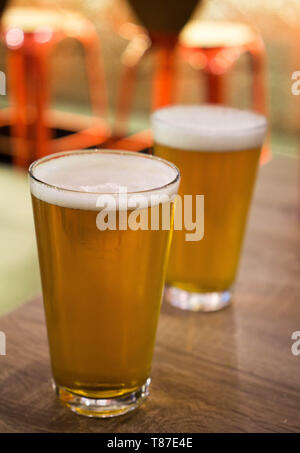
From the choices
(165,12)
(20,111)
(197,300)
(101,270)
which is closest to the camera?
(101,270)

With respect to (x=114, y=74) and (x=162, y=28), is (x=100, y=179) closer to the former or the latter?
(x=162, y=28)

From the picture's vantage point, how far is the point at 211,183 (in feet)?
2.39

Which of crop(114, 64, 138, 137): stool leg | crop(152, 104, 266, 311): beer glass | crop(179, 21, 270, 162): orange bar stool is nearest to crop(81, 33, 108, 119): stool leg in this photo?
crop(114, 64, 138, 137): stool leg

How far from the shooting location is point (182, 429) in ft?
1.79

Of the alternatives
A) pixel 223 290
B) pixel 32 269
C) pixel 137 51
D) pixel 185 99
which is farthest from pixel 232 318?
pixel 185 99

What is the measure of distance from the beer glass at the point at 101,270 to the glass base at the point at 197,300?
7.4 inches

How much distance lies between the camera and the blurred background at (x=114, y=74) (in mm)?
2604

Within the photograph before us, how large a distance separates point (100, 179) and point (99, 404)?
200mm

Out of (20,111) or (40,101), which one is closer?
(40,101)

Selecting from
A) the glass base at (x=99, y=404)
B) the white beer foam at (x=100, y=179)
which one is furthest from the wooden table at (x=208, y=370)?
the white beer foam at (x=100, y=179)

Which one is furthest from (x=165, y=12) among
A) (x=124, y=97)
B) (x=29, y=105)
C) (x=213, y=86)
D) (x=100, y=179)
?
(x=100, y=179)

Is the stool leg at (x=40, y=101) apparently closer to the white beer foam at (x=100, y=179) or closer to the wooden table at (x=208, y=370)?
the wooden table at (x=208, y=370)

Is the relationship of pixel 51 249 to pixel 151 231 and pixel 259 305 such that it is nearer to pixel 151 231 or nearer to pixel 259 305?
pixel 151 231

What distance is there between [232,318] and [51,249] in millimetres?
292
